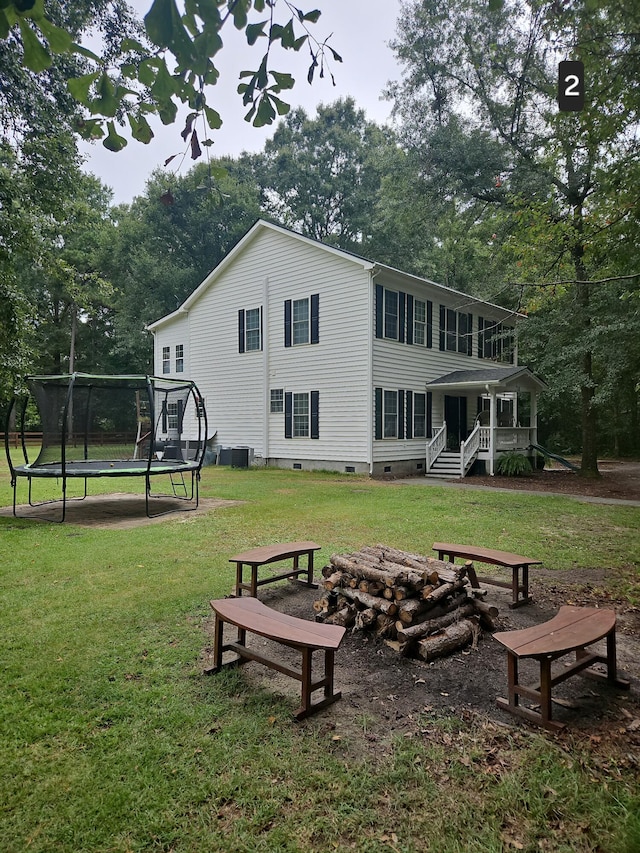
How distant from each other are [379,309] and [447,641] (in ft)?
42.1

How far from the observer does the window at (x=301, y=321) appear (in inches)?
655

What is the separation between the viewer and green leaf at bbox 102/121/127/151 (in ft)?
6.73

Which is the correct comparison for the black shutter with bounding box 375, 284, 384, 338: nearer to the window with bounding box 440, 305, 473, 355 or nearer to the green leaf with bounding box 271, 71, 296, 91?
the window with bounding box 440, 305, 473, 355

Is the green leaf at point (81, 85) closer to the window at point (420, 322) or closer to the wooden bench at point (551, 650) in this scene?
the wooden bench at point (551, 650)

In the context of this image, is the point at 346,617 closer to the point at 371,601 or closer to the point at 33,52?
the point at 371,601

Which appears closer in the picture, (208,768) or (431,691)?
(208,768)

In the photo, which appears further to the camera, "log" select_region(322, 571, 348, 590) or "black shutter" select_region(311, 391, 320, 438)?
"black shutter" select_region(311, 391, 320, 438)

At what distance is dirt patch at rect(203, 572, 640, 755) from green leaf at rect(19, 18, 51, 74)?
127 inches

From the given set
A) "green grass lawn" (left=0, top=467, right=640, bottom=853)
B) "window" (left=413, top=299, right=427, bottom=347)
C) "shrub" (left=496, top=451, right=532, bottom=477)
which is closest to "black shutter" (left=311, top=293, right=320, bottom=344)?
"window" (left=413, top=299, right=427, bottom=347)

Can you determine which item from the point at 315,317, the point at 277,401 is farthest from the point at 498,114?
the point at 277,401

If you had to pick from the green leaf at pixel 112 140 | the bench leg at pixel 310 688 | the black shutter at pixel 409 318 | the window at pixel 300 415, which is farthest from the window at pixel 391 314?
the green leaf at pixel 112 140

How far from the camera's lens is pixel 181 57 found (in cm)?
180

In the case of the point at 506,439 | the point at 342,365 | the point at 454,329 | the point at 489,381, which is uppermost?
the point at 454,329

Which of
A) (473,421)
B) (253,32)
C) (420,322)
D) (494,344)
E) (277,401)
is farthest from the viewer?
(494,344)
